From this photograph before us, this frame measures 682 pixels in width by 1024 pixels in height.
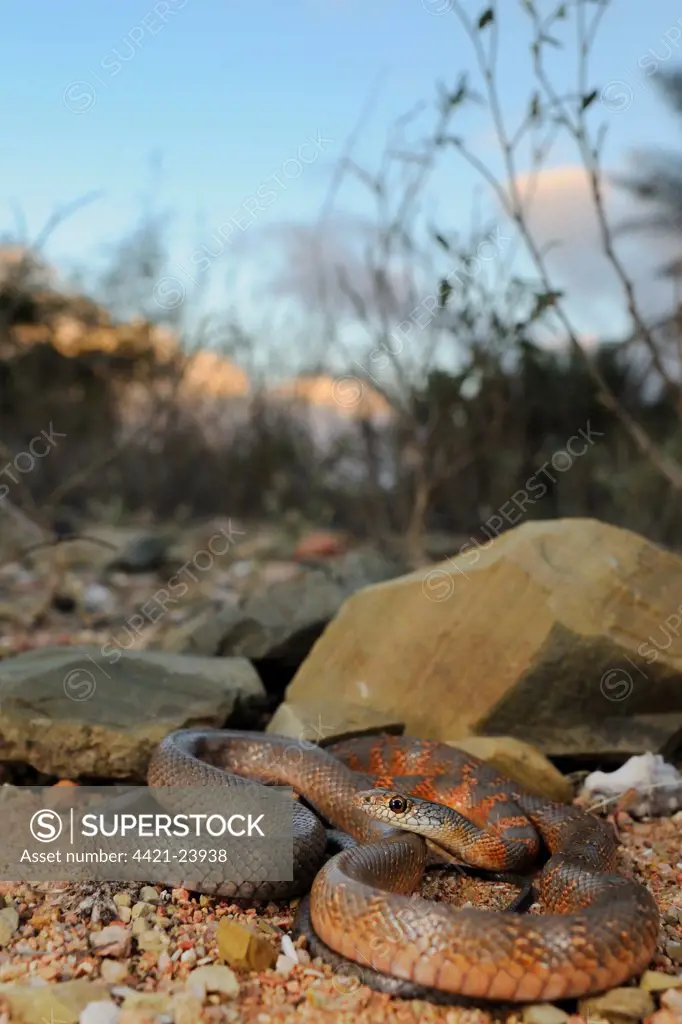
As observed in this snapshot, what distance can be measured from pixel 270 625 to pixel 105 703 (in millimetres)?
1625

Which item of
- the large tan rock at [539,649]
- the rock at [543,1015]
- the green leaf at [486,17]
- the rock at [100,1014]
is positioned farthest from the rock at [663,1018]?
the green leaf at [486,17]

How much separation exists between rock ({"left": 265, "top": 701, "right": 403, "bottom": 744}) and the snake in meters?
0.07

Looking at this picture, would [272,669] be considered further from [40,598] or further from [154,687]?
[40,598]

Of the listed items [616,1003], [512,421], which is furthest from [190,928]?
[512,421]

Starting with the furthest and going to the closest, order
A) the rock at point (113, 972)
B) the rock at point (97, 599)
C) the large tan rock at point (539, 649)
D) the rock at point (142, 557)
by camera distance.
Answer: the rock at point (142, 557)
the rock at point (97, 599)
the large tan rock at point (539, 649)
the rock at point (113, 972)

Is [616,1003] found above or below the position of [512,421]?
below

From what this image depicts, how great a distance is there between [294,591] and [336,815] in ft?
8.42

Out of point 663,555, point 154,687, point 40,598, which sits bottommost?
point 40,598

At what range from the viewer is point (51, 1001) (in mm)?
2623

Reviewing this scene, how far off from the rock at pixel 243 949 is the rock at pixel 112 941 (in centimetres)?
33

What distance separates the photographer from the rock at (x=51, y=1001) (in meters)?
2.59

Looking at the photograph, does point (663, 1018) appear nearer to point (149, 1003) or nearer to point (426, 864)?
point (426, 864)

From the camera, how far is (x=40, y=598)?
833 cm

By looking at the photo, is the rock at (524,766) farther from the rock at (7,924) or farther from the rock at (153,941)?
the rock at (7,924)
